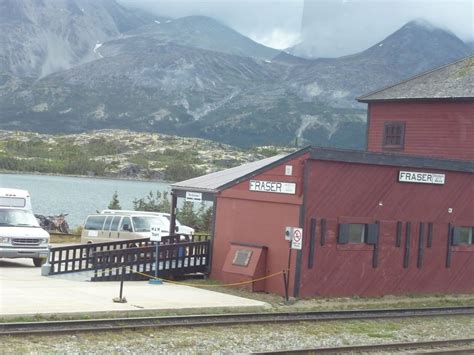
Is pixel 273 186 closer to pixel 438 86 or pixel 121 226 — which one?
pixel 121 226

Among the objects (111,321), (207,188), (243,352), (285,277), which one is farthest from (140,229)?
(243,352)

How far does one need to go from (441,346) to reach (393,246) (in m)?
8.84

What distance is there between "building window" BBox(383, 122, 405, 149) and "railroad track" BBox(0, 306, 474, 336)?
47.7 feet

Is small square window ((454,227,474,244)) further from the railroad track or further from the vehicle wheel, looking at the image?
the vehicle wheel

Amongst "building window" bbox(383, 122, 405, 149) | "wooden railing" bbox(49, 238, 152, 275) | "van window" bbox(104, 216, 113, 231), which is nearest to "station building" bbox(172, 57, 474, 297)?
"wooden railing" bbox(49, 238, 152, 275)

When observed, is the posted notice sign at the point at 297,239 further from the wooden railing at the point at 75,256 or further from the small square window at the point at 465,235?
the small square window at the point at 465,235

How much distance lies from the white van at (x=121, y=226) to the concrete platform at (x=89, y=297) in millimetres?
6640

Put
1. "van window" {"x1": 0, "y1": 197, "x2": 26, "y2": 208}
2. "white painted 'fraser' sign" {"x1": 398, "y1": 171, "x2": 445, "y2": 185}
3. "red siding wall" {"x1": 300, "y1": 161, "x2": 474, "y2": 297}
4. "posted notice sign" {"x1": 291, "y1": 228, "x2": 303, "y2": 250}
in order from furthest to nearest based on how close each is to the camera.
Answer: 1. "van window" {"x1": 0, "y1": 197, "x2": 26, "y2": 208}
2. "white painted 'fraser' sign" {"x1": 398, "y1": 171, "x2": 445, "y2": 185}
3. "red siding wall" {"x1": 300, "y1": 161, "x2": 474, "y2": 297}
4. "posted notice sign" {"x1": 291, "y1": 228, "x2": 303, "y2": 250}

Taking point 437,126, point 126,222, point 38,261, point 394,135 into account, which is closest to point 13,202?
point 38,261

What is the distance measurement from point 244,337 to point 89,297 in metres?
5.51

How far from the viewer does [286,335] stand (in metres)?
17.2

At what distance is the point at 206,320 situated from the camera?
717 inches

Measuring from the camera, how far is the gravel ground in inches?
575

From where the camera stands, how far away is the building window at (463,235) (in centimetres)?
2720
